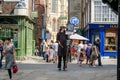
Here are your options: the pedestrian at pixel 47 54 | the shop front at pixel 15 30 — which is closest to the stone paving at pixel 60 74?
the pedestrian at pixel 47 54

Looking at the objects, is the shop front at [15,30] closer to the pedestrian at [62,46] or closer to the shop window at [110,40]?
the shop window at [110,40]

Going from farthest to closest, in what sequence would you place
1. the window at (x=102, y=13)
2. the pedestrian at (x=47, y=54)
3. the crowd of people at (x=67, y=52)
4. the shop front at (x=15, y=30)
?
the window at (x=102, y=13), the shop front at (x=15, y=30), the pedestrian at (x=47, y=54), the crowd of people at (x=67, y=52)

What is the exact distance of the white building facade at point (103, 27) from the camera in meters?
42.4

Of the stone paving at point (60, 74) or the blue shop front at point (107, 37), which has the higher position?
the blue shop front at point (107, 37)

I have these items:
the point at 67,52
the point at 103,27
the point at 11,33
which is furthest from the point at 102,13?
the point at 67,52

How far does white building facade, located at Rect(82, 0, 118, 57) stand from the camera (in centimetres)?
4238

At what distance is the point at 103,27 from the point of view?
42625 millimetres

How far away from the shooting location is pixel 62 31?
18.4 m

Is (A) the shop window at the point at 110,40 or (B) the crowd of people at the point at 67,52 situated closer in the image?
(B) the crowd of people at the point at 67,52

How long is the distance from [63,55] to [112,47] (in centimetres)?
2505

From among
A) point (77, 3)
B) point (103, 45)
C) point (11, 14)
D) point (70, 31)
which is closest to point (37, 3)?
point (103, 45)

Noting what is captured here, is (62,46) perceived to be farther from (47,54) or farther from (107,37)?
(107,37)

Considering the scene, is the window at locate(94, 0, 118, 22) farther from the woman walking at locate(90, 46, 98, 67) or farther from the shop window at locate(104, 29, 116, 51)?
the woman walking at locate(90, 46, 98, 67)

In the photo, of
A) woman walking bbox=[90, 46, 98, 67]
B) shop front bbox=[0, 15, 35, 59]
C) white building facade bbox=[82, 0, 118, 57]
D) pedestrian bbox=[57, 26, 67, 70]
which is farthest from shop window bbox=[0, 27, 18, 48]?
pedestrian bbox=[57, 26, 67, 70]
